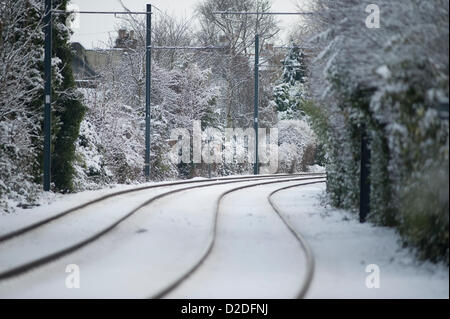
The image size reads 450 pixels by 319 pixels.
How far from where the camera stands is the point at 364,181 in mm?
12469

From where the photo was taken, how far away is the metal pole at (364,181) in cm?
1227

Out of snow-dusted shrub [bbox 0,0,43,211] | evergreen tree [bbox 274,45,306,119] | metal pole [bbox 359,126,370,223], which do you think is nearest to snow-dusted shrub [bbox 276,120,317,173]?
evergreen tree [bbox 274,45,306,119]

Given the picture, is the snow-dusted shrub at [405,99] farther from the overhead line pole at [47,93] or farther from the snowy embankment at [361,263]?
the overhead line pole at [47,93]

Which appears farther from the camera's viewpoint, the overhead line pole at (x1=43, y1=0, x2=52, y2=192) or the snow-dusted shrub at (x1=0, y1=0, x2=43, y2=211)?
the overhead line pole at (x1=43, y1=0, x2=52, y2=192)

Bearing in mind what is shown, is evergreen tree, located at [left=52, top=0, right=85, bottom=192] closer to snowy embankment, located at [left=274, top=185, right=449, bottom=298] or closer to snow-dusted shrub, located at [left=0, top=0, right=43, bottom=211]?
snow-dusted shrub, located at [left=0, top=0, right=43, bottom=211]

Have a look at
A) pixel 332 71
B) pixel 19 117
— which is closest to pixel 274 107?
pixel 19 117

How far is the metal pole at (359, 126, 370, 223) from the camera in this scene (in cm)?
1227

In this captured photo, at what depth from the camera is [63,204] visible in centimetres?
1557

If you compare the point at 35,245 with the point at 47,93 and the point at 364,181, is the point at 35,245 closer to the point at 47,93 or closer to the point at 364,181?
the point at 364,181

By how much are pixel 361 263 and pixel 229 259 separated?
1.88m

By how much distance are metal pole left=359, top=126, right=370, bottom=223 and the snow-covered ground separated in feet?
1.21

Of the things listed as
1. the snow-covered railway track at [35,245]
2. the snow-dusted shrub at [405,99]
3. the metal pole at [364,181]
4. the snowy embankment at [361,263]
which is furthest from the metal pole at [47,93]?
the metal pole at [364,181]

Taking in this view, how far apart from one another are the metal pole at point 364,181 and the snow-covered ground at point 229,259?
368mm
